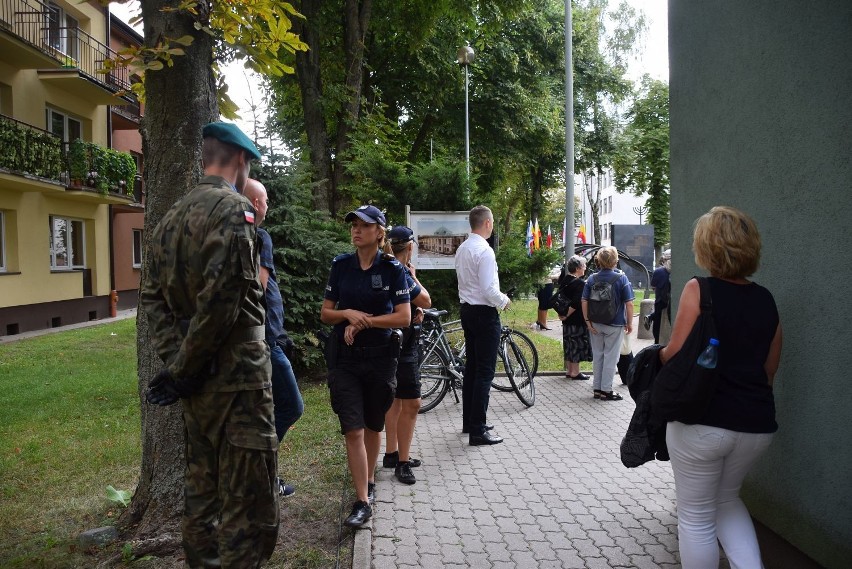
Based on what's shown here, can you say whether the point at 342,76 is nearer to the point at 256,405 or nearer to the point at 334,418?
the point at 334,418

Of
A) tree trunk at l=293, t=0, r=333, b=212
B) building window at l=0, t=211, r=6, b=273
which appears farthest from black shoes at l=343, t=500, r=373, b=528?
building window at l=0, t=211, r=6, b=273

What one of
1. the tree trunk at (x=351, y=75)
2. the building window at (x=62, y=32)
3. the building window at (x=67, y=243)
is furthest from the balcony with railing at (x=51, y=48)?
the tree trunk at (x=351, y=75)

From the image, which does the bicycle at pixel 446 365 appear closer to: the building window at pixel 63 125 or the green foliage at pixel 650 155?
the green foliage at pixel 650 155

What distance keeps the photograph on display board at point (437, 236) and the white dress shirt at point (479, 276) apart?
4368mm

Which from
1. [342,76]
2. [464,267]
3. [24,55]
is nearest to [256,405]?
[464,267]

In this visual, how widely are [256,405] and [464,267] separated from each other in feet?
13.7

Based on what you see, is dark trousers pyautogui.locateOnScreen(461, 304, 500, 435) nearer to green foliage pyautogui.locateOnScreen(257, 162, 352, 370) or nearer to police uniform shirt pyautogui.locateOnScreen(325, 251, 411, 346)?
police uniform shirt pyautogui.locateOnScreen(325, 251, 411, 346)

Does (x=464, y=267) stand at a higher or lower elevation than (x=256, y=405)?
higher

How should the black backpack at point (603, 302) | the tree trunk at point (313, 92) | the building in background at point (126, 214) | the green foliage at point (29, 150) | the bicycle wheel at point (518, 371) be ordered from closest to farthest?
the bicycle wheel at point (518, 371)
the black backpack at point (603, 302)
the tree trunk at point (313, 92)
the green foliage at point (29, 150)
the building in background at point (126, 214)

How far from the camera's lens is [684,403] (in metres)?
3.05

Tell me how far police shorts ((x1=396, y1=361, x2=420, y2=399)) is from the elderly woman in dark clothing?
16.6 feet

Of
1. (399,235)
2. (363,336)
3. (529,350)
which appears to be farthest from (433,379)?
(363,336)

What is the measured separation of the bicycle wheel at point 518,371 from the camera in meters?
8.93

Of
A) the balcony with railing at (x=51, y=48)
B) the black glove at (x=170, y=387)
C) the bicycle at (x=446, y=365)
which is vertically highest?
the balcony with railing at (x=51, y=48)
